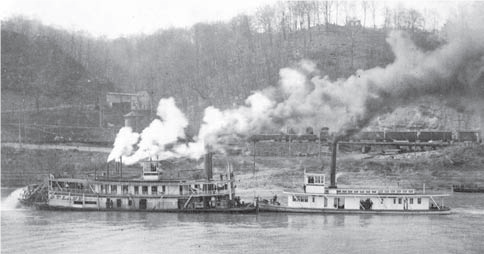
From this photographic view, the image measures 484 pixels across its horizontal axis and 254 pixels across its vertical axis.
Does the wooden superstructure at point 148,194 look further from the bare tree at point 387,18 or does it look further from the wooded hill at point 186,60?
the bare tree at point 387,18

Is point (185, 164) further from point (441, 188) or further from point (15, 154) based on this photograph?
point (441, 188)

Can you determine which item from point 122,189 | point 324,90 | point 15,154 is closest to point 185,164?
point 15,154

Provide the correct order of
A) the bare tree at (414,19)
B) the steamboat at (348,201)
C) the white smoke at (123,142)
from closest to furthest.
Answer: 1. the steamboat at (348,201)
2. the white smoke at (123,142)
3. the bare tree at (414,19)

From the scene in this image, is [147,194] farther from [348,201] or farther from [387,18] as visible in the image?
[387,18]

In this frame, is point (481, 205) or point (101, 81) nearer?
point (481, 205)

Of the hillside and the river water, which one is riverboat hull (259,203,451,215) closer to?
the river water

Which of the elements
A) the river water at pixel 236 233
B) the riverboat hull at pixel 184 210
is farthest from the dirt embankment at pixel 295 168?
the river water at pixel 236 233
